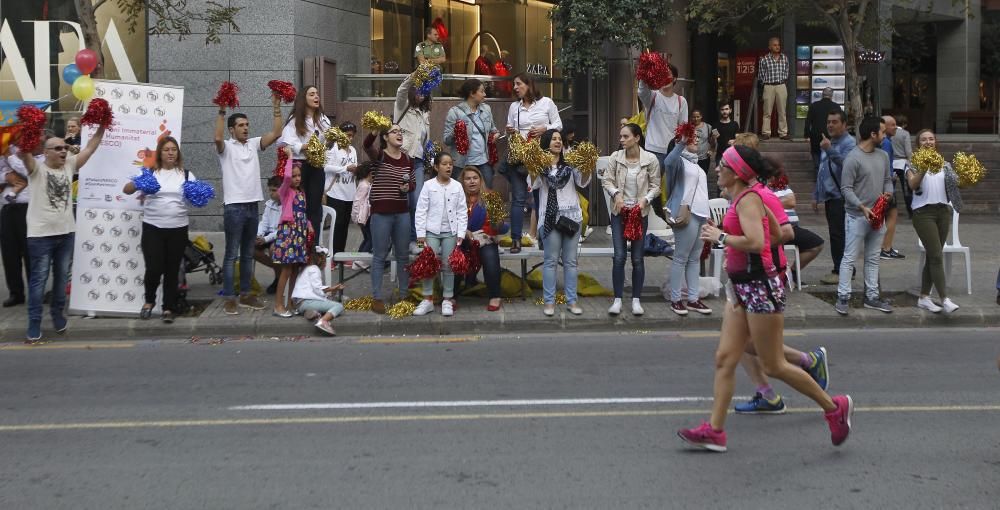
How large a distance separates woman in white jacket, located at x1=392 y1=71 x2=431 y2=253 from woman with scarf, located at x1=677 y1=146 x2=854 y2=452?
5.99m

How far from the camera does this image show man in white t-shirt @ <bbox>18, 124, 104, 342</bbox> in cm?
1029

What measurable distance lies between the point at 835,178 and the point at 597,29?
5.34 metres

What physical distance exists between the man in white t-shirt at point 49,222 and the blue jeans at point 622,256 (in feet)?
16.4

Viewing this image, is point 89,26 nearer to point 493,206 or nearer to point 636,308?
point 493,206

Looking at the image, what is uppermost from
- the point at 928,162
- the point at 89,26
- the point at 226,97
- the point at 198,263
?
the point at 89,26

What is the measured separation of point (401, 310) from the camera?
11.2m

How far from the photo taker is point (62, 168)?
1050 cm

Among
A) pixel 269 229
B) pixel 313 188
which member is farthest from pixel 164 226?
pixel 313 188

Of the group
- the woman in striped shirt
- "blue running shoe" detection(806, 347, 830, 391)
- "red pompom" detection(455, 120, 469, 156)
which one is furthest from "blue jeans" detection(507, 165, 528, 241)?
"blue running shoe" detection(806, 347, 830, 391)

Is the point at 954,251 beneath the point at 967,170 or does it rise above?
beneath

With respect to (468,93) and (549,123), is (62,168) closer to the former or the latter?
(468,93)

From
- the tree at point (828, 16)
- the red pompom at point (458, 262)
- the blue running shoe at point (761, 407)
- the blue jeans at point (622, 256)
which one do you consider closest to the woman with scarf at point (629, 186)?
the blue jeans at point (622, 256)

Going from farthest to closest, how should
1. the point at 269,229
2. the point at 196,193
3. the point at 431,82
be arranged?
the point at 269,229 < the point at 431,82 < the point at 196,193

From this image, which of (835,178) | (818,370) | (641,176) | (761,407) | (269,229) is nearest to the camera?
(818,370)
